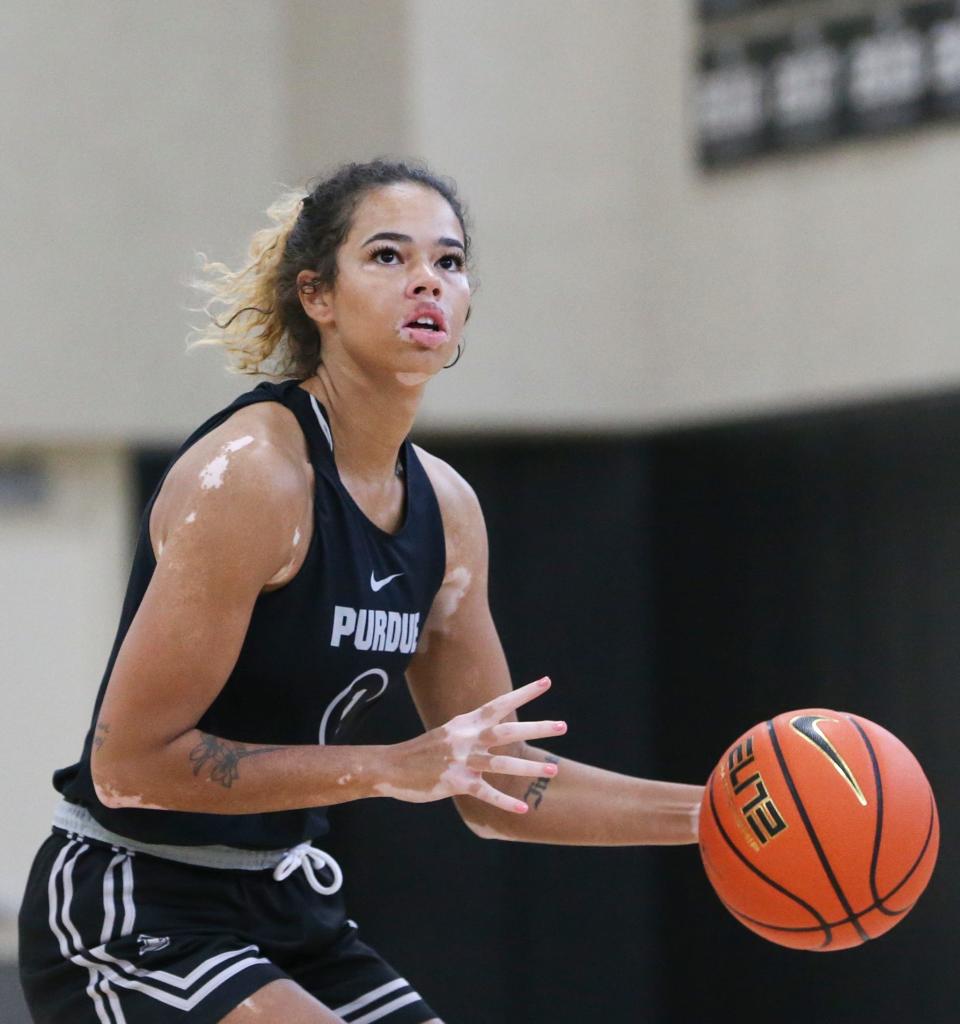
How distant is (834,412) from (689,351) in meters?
0.87

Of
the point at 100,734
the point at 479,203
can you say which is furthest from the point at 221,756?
the point at 479,203

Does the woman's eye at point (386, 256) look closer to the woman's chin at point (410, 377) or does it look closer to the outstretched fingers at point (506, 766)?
the woman's chin at point (410, 377)

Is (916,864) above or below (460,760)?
below

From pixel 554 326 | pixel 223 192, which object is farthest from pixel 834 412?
pixel 223 192

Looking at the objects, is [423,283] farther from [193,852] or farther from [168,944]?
[168,944]

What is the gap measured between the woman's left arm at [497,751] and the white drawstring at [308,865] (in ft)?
1.09

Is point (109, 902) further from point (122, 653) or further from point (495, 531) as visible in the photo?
point (495, 531)

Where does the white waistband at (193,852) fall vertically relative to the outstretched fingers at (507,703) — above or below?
below

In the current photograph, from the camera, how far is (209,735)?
3.00 meters

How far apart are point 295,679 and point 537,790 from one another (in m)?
0.67

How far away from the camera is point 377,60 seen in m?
8.16

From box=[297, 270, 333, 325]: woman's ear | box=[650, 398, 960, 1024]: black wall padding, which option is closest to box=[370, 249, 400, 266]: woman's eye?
box=[297, 270, 333, 325]: woman's ear

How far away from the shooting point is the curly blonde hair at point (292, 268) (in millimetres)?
3471

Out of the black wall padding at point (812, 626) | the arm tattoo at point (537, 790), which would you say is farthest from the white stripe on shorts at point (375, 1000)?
the black wall padding at point (812, 626)
